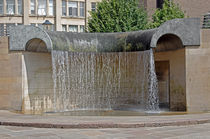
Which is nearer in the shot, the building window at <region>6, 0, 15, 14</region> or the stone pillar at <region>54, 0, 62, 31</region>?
the building window at <region>6, 0, 15, 14</region>

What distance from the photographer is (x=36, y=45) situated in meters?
18.6

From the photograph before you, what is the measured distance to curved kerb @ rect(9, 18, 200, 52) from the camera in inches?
670

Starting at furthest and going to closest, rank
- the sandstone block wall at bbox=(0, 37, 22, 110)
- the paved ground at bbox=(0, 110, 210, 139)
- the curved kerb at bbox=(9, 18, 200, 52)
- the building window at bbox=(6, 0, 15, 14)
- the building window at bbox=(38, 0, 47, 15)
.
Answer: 1. the building window at bbox=(38, 0, 47, 15)
2. the building window at bbox=(6, 0, 15, 14)
3. the sandstone block wall at bbox=(0, 37, 22, 110)
4. the curved kerb at bbox=(9, 18, 200, 52)
5. the paved ground at bbox=(0, 110, 210, 139)

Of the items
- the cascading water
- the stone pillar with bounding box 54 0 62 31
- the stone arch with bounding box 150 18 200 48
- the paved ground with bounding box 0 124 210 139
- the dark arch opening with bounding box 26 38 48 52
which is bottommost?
the paved ground with bounding box 0 124 210 139

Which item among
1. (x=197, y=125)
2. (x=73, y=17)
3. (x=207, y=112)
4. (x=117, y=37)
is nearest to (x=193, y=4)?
(x=73, y=17)

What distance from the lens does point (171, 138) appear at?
1036 centimetres

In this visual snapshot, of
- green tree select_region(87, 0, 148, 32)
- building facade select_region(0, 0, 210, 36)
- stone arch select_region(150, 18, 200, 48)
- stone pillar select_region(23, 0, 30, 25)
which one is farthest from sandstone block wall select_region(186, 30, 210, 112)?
stone pillar select_region(23, 0, 30, 25)

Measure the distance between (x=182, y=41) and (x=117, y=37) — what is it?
14.7 ft

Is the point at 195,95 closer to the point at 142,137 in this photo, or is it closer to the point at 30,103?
the point at 142,137

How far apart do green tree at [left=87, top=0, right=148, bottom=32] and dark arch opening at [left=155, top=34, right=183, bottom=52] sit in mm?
13618

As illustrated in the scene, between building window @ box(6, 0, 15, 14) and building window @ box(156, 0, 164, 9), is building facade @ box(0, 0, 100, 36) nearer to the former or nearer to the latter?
building window @ box(6, 0, 15, 14)

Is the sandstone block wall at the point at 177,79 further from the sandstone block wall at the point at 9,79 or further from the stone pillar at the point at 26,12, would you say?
the stone pillar at the point at 26,12

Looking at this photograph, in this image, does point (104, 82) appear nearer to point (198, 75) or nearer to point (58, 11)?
point (198, 75)

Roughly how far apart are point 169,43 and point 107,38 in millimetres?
3748
